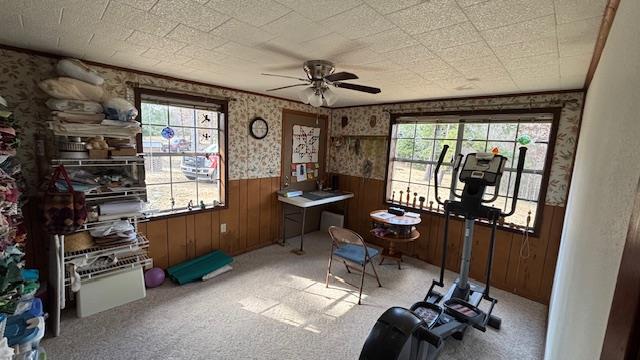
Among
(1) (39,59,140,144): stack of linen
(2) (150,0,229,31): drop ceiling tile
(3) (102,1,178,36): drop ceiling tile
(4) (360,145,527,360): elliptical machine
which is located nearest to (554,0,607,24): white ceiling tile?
(4) (360,145,527,360): elliptical machine

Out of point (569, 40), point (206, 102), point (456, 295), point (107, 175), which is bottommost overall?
point (456, 295)

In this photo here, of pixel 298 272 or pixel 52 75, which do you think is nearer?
pixel 52 75

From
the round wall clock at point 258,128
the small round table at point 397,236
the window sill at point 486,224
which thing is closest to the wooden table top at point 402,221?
the small round table at point 397,236

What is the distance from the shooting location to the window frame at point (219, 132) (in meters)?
2.68

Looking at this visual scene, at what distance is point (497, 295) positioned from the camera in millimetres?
2961

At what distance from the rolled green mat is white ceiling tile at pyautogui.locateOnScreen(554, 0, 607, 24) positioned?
11.1 feet

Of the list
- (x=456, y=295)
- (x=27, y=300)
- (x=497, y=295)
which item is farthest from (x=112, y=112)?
(x=497, y=295)

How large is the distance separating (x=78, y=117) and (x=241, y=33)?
1.52 metres

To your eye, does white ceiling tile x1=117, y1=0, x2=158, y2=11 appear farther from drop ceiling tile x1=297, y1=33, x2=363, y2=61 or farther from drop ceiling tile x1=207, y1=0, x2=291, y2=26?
drop ceiling tile x1=297, y1=33, x2=363, y2=61

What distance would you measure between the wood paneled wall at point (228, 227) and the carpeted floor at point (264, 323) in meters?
0.42

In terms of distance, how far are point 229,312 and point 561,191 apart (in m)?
3.37

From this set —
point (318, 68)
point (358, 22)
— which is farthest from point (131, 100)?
point (358, 22)

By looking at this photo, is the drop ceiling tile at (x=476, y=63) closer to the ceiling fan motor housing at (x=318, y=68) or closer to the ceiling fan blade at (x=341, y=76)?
the ceiling fan blade at (x=341, y=76)

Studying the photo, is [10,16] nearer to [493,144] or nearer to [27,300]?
[27,300]
